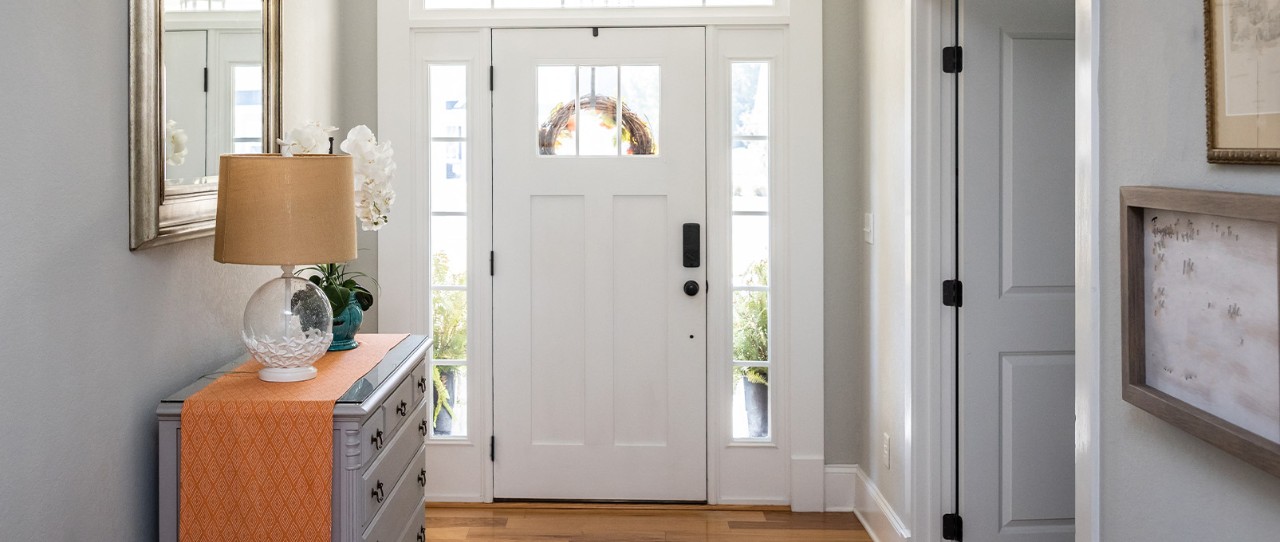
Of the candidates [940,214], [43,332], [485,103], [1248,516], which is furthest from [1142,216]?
[485,103]

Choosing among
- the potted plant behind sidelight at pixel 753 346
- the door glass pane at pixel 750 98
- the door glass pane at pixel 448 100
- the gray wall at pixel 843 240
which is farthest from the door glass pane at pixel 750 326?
the door glass pane at pixel 448 100

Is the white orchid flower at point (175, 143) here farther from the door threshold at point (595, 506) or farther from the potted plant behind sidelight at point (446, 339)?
the door threshold at point (595, 506)

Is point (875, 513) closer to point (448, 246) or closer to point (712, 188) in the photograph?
point (712, 188)

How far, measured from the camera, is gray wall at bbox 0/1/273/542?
5.73 feet

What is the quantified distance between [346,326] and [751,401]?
1.73 m

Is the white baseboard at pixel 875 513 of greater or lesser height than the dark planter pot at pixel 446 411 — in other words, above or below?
below

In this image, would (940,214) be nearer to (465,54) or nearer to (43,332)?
(465,54)

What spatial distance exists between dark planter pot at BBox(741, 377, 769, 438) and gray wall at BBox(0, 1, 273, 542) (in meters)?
2.17

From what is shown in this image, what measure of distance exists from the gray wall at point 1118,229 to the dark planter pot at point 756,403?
2066mm

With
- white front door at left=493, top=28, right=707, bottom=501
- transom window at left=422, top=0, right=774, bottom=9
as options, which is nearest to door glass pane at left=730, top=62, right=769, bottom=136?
white front door at left=493, top=28, right=707, bottom=501

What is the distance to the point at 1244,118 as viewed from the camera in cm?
140

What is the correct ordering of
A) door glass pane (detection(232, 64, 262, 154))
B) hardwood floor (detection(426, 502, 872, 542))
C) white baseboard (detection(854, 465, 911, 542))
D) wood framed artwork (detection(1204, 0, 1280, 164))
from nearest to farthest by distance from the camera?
1. wood framed artwork (detection(1204, 0, 1280, 164))
2. door glass pane (detection(232, 64, 262, 154))
3. white baseboard (detection(854, 465, 911, 542))
4. hardwood floor (detection(426, 502, 872, 542))

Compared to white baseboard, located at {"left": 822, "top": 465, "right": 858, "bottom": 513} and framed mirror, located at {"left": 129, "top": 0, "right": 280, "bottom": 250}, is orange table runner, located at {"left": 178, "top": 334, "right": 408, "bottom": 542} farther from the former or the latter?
white baseboard, located at {"left": 822, "top": 465, "right": 858, "bottom": 513}

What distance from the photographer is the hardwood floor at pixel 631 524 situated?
355cm
